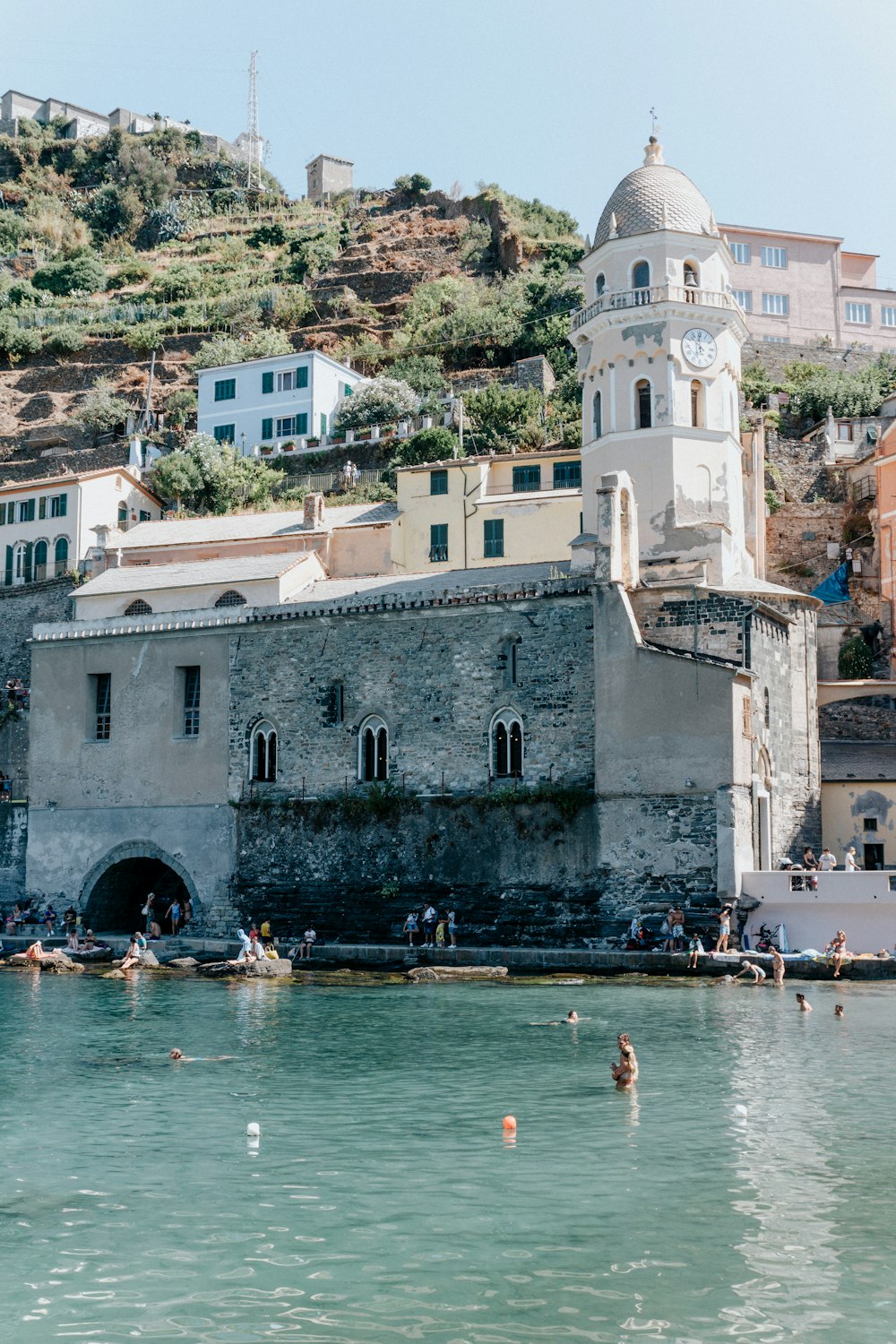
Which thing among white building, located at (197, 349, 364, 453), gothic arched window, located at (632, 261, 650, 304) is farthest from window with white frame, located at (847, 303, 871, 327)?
gothic arched window, located at (632, 261, 650, 304)

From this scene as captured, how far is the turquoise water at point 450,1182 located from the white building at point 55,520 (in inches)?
1283

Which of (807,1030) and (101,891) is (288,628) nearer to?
(101,891)

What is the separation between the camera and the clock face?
1566 inches

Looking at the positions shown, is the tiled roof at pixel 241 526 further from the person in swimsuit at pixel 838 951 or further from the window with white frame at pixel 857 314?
the window with white frame at pixel 857 314

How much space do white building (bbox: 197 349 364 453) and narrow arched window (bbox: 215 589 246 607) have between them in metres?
25.2

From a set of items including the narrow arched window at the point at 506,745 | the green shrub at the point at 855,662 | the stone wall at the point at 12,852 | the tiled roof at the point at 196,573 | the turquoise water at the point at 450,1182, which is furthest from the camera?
the green shrub at the point at 855,662

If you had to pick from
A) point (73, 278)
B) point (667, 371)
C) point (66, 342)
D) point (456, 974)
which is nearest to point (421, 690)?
point (456, 974)

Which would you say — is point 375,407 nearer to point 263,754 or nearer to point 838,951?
point 263,754

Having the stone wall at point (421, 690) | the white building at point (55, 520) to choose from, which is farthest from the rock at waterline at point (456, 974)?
the white building at point (55, 520)

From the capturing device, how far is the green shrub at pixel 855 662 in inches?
1939

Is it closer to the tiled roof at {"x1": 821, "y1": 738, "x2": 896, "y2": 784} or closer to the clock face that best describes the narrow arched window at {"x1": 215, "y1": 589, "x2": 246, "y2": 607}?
the clock face

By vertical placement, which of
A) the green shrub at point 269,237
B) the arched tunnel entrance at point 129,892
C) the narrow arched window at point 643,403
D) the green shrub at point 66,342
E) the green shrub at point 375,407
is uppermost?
the green shrub at point 269,237

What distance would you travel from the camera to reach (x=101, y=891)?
4122 centimetres

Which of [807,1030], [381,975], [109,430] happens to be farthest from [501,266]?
[807,1030]
